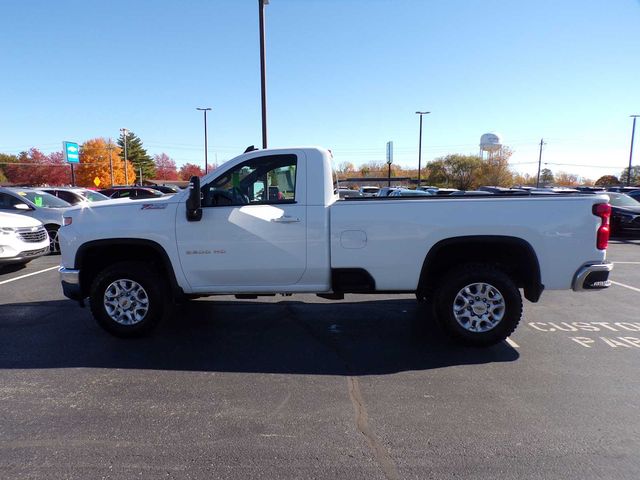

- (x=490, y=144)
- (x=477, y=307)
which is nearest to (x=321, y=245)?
(x=477, y=307)

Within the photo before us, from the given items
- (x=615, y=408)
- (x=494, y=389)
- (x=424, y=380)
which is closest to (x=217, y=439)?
(x=424, y=380)

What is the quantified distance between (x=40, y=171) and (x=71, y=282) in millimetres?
97233

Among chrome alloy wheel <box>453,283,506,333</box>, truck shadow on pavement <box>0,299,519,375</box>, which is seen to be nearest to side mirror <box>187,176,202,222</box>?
truck shadow on pavement <box>0,299,519,375</box>

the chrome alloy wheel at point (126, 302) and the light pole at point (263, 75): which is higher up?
the light pole at point (263, 75)

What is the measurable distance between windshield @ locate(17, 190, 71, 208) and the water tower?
175ft

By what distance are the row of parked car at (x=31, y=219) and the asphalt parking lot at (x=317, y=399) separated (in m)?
2.45

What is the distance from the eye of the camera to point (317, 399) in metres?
3.44

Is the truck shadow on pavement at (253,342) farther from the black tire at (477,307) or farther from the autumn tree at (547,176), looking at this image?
the autumn tree at (547,176)

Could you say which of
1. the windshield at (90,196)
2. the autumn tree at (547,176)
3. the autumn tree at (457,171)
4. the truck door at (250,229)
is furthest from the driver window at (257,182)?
the autumn tree at (547,176)

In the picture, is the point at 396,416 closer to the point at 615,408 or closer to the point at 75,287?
the point at 615,408

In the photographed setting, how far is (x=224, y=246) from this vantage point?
4.51m

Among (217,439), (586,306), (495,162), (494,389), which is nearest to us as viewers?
(217,439)

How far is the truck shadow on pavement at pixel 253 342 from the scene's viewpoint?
414cm

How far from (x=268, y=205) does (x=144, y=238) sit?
1.36m
